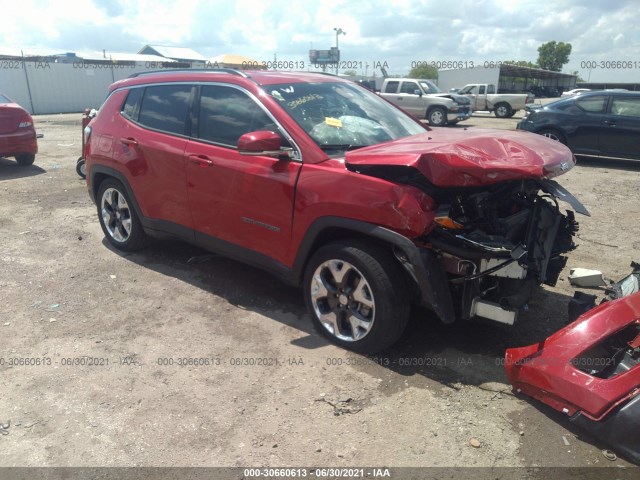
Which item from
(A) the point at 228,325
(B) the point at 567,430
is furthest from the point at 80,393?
(B) the point at 567,430

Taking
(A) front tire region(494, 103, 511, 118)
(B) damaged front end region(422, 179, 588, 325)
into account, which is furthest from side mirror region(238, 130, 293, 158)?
(A) front tire region(494, 103, 511, 118)

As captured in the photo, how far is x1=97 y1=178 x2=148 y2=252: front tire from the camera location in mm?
5109

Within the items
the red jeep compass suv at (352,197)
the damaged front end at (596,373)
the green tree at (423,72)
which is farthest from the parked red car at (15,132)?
the green tree at (423,72)

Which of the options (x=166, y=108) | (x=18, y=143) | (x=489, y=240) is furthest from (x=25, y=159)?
(x=489, y=240)

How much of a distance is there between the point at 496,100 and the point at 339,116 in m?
23.7

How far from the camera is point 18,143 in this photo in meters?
9.53

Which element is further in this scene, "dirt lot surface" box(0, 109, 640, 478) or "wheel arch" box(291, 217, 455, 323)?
"wheel arch" box(291, 217, 455, 323)

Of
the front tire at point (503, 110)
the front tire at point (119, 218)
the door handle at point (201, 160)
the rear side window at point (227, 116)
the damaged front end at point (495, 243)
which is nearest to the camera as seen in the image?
the damaged front end at point (495, 243)

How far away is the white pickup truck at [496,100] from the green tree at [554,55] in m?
81.7

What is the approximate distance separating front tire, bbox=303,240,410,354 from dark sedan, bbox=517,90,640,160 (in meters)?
9.21

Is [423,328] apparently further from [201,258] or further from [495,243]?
[201,258]

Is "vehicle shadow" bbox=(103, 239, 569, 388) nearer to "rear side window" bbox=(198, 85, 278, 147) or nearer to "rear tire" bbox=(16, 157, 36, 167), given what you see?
"rear side window" bbox=(198, 85, 278, 147)

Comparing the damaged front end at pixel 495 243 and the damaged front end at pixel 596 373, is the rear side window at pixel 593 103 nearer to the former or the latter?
the damaged front end at pixel 495 243

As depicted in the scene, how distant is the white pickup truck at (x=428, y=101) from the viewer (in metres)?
19.2
